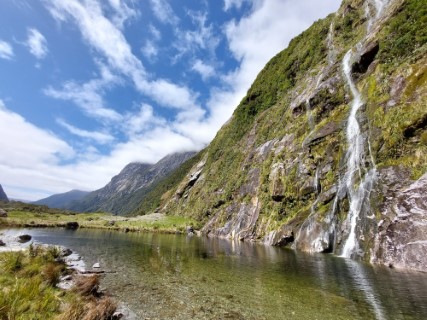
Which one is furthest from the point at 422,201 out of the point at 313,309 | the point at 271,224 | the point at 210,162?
the point at 210,162

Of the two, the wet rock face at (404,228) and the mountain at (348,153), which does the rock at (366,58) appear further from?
the wet rock face at (404,228)

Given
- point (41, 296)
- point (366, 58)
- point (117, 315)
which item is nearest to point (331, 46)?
point (366, 58)

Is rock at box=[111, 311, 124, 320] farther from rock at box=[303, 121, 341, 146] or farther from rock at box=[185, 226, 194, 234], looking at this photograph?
rock at box=[185, 226, 194, 234]

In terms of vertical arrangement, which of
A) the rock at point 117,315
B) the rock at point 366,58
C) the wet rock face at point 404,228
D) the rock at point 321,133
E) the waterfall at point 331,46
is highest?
the waterfall at point 331,46

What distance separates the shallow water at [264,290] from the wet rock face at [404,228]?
2068 millimetres

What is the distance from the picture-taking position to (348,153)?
41.7 m

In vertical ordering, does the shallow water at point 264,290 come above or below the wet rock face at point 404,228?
below

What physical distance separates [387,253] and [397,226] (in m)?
2.75

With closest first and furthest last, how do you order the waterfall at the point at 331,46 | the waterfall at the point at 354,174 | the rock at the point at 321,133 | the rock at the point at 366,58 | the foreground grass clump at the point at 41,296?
the foreground grass clump at the point at 41,296
the waterfall at the point at 354,174
the rock at the point at 321,133
the rock at the point at 366,58
the waterfall at the point at 331,46

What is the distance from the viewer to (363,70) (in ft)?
164

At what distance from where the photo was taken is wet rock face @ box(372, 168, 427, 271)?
958 inches

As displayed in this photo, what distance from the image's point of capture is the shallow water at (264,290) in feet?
47.4

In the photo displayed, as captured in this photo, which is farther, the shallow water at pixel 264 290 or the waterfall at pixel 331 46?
the waterfall at pixel 331 46

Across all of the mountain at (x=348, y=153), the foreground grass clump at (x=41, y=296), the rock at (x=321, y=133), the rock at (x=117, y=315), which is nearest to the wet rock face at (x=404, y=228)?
the mountain at (x=348, y=153)
